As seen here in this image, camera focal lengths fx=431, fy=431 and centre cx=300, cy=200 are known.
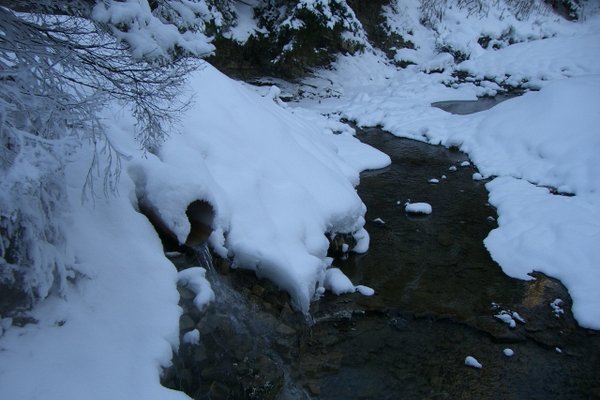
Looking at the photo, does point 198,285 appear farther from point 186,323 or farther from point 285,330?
point 285,330

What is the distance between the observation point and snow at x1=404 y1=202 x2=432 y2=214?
7.50 meters

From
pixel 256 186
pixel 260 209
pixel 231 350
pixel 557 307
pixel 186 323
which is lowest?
pixel 557 307

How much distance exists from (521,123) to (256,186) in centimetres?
764

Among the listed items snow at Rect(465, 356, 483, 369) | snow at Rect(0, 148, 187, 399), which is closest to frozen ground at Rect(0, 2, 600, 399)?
snow at Rect(0, 148, 187, 399)

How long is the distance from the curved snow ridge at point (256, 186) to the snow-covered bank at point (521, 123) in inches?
113

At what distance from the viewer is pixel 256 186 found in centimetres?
557

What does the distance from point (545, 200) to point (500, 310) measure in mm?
3293

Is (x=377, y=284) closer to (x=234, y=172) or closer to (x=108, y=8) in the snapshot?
(x=234, y=172)

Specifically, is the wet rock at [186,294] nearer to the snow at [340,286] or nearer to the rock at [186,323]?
the rock at [186,323]

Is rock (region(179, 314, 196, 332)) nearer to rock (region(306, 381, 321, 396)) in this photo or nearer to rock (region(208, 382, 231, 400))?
rock (region(208, 382, 231, 400))

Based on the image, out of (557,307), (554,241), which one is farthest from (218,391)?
(554,241)

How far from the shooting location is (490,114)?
37.2ft

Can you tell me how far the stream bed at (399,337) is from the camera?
397 centimetres

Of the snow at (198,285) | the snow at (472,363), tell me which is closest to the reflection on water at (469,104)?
the snow at (472,363)
